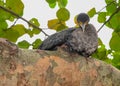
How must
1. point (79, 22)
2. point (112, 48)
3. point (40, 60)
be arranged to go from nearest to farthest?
1. point (40, 60)
2. point (112, 48)
3. point (79, 22)

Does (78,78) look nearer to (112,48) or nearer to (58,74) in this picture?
(58,74)

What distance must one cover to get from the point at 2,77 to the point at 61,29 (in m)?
0.91

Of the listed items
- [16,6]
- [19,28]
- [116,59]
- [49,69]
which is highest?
[16,6]

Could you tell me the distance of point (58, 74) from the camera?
5.40 feet

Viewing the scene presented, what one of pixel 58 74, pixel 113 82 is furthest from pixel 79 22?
pixel 58 74

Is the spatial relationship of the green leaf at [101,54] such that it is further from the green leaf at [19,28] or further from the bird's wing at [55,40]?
the green leaf at [19,28]

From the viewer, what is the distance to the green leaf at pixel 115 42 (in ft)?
7.18

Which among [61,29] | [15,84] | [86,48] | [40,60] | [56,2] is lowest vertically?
[15,84]

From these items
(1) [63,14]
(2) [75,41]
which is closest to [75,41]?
Answer: (2) [75,41]

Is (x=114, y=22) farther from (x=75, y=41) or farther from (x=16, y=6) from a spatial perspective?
(x=16, y=6)

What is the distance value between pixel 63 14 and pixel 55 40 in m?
0.22

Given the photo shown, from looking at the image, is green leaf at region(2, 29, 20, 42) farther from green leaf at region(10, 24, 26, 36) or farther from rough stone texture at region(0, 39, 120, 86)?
rough stone texture at region(0, 39, 120, 86)

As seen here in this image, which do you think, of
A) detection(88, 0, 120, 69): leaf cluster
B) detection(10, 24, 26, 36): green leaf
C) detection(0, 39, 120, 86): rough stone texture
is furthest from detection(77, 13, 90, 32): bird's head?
detection(0, 39, 120, 86): rough stone texture

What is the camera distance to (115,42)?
2.19 meters
